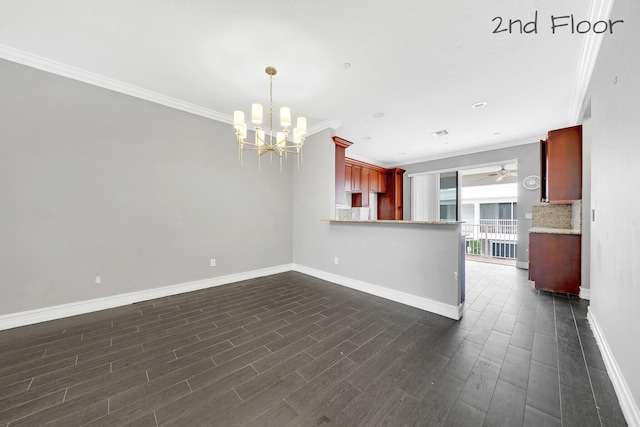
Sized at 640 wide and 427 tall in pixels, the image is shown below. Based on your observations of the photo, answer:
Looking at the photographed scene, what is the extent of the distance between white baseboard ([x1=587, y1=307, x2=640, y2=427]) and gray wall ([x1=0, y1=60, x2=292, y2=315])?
4.27 meters

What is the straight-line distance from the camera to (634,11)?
4.29 feet

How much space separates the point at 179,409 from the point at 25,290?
102 inches

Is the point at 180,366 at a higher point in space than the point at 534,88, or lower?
lower

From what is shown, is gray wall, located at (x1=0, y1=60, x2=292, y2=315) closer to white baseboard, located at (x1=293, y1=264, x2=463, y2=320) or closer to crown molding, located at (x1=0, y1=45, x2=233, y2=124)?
crown molding, located at (x1=0, y1=45, x2=233, y2=124)

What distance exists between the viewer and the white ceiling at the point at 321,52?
185 centimetres

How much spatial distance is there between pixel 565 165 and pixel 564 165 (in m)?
0.01

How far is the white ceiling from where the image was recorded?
1851mm

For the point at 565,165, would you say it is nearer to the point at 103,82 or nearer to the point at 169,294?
the point at 169,294

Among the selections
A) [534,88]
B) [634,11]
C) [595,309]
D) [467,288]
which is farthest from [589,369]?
[534,88]

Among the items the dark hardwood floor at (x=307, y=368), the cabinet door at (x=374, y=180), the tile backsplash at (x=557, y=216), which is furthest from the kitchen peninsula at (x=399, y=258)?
the tile backsplash at (x=557, y=216)

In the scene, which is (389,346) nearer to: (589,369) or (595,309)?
(589,369)

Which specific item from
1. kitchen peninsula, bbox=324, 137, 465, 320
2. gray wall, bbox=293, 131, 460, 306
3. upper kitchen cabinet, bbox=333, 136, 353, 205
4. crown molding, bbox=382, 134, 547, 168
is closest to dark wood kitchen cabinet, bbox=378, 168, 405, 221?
crown molding, bbox=382, 134, 547, 168

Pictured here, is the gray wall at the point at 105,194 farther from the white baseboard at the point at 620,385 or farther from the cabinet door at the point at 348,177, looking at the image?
the white baseboard at the point at 620,385

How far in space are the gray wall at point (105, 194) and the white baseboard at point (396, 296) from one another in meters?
1.61
